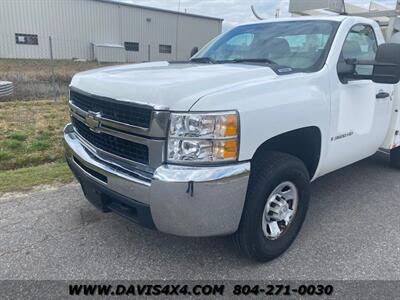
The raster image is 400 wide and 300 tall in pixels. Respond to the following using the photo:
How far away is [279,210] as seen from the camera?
2812 millimetres

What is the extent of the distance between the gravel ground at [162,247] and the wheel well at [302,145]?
69 centimetres

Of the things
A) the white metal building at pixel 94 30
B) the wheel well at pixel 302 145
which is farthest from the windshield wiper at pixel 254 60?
the white metal building at pixel 94 30

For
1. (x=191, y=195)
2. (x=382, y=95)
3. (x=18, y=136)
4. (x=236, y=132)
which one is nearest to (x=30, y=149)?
(x=18, y=136)

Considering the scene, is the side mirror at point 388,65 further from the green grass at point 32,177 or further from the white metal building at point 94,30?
the white metal building at point 94,30

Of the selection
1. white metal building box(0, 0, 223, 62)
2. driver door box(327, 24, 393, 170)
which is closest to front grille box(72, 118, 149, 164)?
Answer: driver door box(327, 24, 393, 170)

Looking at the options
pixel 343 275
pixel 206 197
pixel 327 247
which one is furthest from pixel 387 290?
pixel 206 197

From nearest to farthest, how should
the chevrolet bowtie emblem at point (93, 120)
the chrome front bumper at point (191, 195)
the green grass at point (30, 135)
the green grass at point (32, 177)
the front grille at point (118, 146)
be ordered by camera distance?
the chrome front bumper at point (191, 195)
the front grille at point (118, 146)
the chevrolet bowtie emblem at point (93, 120)
the green grass at point (32, 177)
the green grass at point (30, 135)

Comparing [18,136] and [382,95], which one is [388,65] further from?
[18,136]

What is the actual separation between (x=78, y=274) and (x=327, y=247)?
2.02 meters

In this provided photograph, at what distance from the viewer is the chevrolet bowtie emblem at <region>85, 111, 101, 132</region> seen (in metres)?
2.66

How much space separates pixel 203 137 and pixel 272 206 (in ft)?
3.08

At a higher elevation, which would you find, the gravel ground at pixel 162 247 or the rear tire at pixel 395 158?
the rear tire at pixel 395 158

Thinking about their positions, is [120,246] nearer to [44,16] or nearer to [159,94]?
[159,94]

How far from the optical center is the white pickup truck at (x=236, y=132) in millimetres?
2227
